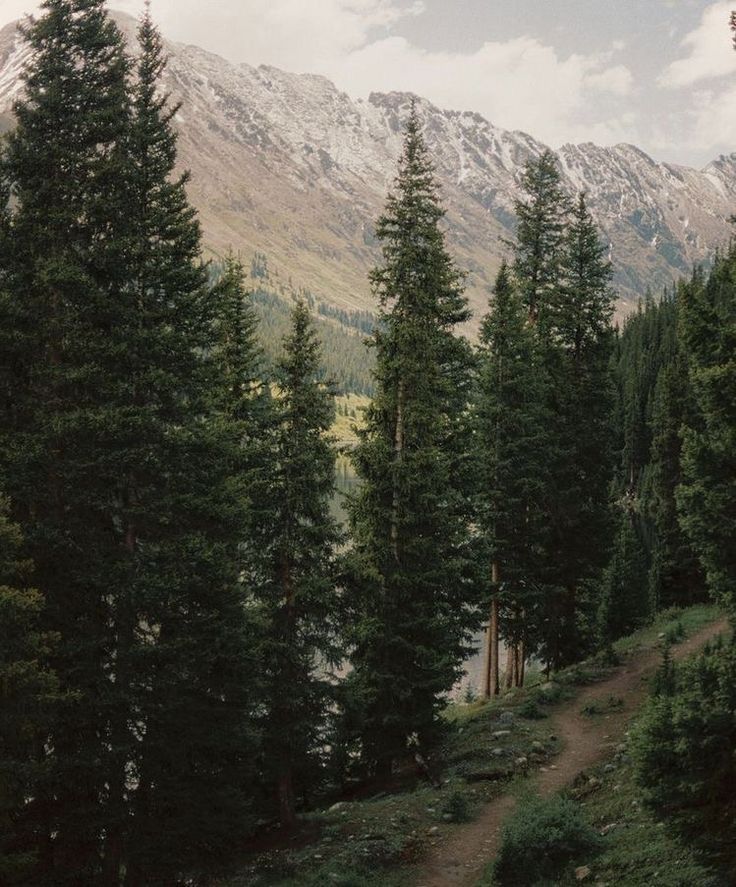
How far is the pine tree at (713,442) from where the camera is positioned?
12.6m

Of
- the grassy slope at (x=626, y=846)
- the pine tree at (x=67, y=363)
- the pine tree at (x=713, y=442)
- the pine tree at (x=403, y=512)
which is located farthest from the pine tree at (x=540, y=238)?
the grassy slope at (x=626, y=846)

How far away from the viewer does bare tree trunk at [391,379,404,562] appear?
2180 cm

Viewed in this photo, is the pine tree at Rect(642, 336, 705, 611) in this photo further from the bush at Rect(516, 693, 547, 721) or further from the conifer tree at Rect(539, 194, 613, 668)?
the bush at Rect(516, 693, 547, 721)

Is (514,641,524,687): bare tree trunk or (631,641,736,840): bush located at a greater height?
(631,641,736,840): bush

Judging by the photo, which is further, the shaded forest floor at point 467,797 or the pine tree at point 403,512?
the pine tree at point 403,512

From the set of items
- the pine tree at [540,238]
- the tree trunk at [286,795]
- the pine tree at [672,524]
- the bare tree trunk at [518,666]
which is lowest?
the tree trunk at [286,795]

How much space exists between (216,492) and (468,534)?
34.0ft

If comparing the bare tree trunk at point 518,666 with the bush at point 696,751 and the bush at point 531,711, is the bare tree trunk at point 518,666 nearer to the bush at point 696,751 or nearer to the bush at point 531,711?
the bush at point 531,711

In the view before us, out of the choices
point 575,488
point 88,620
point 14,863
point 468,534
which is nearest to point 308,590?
point 88,620

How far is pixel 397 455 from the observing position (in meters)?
22.0

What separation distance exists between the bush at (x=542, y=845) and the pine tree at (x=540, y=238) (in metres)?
21.3

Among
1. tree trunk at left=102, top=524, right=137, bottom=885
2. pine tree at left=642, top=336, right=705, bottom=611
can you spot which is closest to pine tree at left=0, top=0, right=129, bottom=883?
tree trunk at left=102, top=524, right=137, bottom=885

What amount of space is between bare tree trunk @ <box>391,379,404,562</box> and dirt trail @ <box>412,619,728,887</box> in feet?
Answer: 22.5

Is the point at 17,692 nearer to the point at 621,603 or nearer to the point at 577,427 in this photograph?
the point at 577,427
